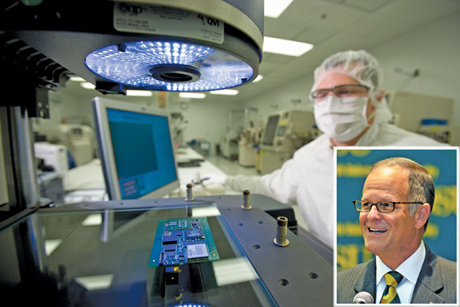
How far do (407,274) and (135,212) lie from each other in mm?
625

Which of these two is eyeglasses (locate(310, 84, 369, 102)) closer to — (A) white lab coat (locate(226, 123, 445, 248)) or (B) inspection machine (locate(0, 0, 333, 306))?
(A) white lab coat (locate(226, 123, 445, 248))

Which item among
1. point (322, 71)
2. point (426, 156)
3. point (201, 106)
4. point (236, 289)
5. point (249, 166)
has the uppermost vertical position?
point (201, 106)

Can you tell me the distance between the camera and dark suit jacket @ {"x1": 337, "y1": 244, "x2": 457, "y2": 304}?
0.20 meters

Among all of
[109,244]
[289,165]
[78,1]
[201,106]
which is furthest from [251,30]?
[201,106]

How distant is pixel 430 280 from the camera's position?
0.21m

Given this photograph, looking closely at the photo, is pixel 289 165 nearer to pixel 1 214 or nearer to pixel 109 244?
pixel 109 244

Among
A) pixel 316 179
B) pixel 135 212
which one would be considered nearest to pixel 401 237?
pixel 135 212

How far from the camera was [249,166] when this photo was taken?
616cm

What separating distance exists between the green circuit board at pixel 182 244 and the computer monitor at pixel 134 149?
1.02 ft

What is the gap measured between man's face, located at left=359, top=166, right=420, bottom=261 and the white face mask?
129 cm

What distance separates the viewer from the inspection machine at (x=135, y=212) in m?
0.22

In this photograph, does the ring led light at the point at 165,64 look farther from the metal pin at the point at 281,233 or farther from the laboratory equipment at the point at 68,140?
the laboratory equipment at the point at 68,140

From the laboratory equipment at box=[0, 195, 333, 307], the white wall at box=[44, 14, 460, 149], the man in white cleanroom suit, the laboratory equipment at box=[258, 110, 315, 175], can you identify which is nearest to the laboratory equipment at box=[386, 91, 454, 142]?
the white wall at box=[44, 14, 460, 149]

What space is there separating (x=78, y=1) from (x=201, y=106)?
8.57m
